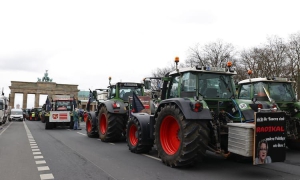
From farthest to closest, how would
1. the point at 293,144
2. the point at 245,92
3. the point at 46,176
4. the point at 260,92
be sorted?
1. the point at 245,92
2. the point at 260,92
3. the point at 293,144
4. the point at 46,176

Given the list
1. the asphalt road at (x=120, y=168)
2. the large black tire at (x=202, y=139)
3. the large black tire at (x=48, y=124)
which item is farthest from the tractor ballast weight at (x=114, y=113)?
the large black tire at (x=48, y=124)

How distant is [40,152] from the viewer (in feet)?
28.8

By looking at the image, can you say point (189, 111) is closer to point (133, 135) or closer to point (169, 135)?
point (169, 135)

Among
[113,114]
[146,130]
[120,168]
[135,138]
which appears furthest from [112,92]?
[120,168]

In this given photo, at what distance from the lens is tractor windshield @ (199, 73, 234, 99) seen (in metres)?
6.89

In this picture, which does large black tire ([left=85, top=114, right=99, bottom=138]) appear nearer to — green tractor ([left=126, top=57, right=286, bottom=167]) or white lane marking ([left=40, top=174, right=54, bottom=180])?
green tractor ([left=126, top=57, right=286, bottom=167])

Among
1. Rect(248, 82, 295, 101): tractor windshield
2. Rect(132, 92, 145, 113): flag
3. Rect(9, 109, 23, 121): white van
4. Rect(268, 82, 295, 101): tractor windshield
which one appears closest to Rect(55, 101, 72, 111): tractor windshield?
Rect(132, 92, 145, 113): flag

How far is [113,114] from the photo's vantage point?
36.2ft

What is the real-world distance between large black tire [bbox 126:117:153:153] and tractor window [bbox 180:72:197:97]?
198 cm

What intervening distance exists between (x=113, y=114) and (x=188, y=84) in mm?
4892

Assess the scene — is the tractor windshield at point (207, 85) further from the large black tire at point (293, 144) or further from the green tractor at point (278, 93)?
the large black tire at point (293, 144)

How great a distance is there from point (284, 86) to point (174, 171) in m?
6.35

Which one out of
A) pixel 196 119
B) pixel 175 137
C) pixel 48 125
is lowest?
pixel 48 125

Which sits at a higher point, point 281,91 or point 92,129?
point 281,91
